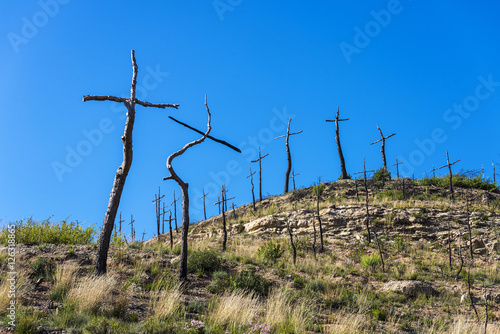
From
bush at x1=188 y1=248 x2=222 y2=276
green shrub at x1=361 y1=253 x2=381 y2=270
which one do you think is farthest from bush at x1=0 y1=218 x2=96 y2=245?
green shrub at x1=361 y1=253 x2=381 y2=270

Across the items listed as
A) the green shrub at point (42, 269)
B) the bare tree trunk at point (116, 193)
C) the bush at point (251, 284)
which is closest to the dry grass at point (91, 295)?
the bare tree trunk at point (116, 193)

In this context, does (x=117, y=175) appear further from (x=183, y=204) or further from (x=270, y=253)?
(x=270, y=253)

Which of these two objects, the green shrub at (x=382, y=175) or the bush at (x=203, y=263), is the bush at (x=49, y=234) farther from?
the green shrub at (x=382, y=175)

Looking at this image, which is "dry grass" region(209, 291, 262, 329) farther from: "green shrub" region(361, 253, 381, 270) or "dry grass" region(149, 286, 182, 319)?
"green shrub" region(361, 253, 381, 270)

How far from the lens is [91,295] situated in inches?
316

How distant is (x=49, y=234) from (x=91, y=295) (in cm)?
767

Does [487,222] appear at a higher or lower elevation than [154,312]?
higher

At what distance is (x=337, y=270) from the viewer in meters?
15.2

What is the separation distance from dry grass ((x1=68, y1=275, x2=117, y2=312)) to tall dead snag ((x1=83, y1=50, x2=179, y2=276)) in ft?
6.00

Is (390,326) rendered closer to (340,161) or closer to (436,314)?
(436,314)

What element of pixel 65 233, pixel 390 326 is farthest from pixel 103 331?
pixel 65 233

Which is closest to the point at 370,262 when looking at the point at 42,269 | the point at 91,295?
the point at 91,295

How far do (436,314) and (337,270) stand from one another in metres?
4.56

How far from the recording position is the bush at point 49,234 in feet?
44.7
